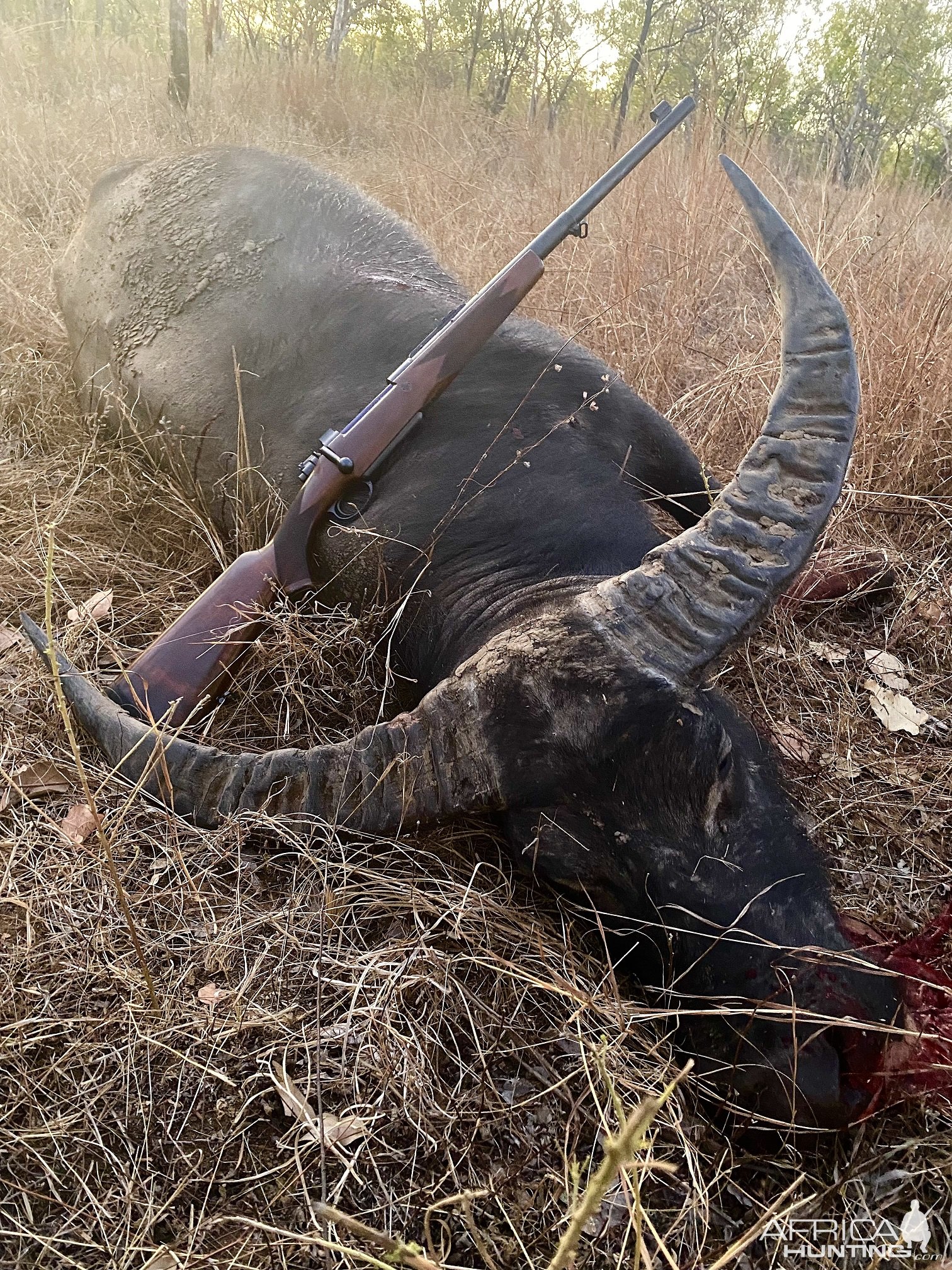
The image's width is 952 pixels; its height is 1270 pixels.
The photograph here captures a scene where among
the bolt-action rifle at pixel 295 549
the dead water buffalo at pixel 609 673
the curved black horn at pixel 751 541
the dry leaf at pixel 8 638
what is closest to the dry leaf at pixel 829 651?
the dead water buffalo at pixel 609 673

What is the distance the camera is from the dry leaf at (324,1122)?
1754mm

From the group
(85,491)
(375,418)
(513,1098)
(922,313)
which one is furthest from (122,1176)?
(922,313)

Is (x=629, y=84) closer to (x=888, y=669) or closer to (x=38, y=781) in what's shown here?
(x=888, y=669)

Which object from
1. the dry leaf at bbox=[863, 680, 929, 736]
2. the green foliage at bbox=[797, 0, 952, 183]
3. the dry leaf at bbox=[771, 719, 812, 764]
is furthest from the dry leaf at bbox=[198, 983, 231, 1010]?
the green foliage at bbox=[797, 0, 952, 183]

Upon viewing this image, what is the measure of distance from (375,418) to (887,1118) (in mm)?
2313

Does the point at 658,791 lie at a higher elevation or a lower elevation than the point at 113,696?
higher

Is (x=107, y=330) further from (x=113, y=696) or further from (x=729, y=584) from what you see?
(x=729, y=584)

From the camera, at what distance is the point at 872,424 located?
3748mm

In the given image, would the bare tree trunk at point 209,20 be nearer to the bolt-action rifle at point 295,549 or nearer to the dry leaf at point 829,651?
the bolt-action rifle at point 295,549

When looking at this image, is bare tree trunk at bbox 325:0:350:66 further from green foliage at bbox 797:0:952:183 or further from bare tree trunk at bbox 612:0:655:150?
green foliage at bbox 797:0:952:183

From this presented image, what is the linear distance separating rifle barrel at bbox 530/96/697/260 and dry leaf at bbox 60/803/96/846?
245 centimetres

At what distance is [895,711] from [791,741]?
1.46ft

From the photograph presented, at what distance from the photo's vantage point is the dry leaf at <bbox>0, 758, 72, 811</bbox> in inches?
96.8

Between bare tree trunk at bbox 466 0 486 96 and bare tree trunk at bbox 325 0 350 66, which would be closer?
bare tree trunk at bbox 325 0 350 66
